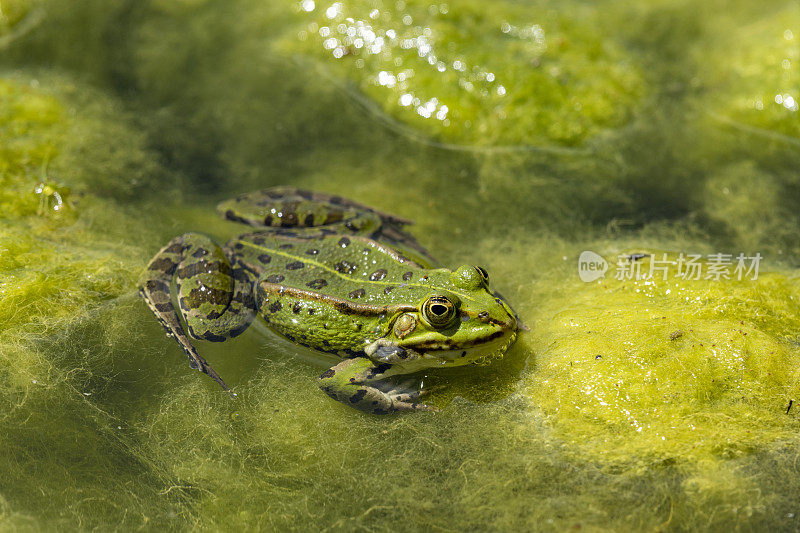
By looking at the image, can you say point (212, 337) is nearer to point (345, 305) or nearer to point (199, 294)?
point (199, 294)

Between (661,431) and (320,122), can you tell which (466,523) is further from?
(320,122)

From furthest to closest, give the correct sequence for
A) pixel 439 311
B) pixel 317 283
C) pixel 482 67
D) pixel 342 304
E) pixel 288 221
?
pixel 482 67, pixel 288 221, pixel 317 283, pixel 342 304, pixel 439 311

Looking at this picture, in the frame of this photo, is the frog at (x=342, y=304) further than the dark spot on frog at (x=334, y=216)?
No

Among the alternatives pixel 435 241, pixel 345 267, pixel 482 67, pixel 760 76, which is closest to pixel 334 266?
pixel 345 267

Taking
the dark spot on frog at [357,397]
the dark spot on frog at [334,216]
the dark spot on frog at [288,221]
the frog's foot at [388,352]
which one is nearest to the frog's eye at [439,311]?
the frog's foot at [388,352]

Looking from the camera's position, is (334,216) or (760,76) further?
(760,76)

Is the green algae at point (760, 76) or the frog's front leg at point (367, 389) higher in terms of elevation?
the green algae at point (760, 76)

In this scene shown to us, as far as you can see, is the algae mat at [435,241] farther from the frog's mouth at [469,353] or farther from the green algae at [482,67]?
the frog's mouth at [469,353]

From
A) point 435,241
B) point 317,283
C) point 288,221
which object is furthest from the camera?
point 435,241
